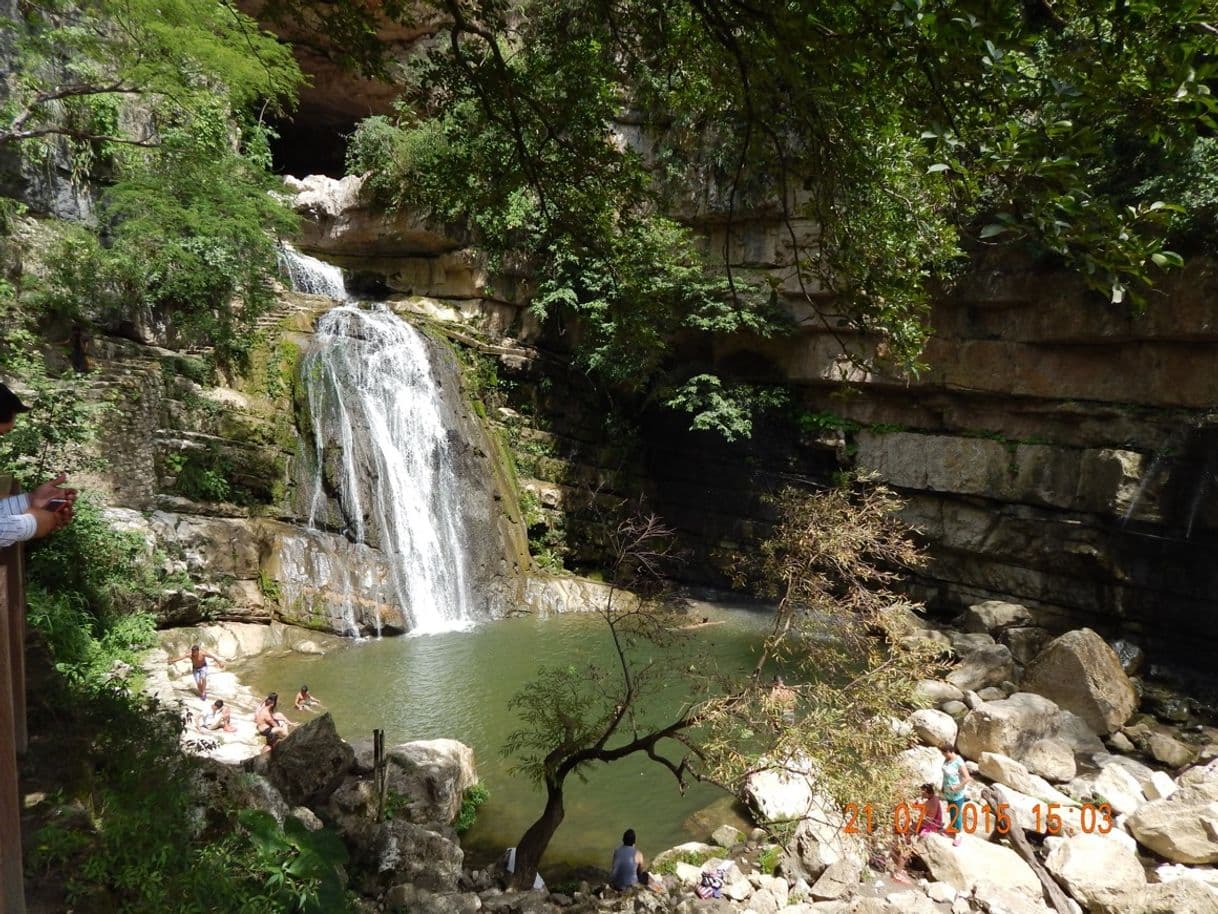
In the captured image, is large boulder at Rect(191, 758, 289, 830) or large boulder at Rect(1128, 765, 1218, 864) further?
large boulder at Rect(1128, 765, 1218, 864)

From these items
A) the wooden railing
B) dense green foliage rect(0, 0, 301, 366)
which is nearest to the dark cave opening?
dense green foliage rect(0, 0, 301, 366)

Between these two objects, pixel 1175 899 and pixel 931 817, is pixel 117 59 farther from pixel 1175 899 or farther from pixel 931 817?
pixel 1175 899

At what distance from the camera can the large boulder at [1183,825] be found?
19.5ft

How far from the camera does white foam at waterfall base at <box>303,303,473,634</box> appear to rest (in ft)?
39.3

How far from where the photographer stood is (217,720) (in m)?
7.02

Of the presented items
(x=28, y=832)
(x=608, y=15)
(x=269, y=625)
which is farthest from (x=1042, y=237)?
(x=269, y=625)

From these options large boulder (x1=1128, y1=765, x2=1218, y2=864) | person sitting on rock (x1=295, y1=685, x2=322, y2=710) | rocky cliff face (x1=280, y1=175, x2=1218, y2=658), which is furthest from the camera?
rocky cliff face (x1=280, y1=175, x2=1218, y2=658)

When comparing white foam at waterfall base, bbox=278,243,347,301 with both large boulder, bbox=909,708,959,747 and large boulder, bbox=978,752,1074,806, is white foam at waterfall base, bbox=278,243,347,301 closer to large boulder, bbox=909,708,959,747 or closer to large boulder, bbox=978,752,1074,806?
large boulder, bbox=909,708,959,747

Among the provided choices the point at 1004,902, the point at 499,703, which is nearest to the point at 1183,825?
the point at 1004,902

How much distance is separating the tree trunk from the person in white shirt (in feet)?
14.5

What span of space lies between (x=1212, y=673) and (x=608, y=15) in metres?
13.0

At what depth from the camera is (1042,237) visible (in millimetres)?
2113

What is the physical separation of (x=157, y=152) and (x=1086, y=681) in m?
14.9

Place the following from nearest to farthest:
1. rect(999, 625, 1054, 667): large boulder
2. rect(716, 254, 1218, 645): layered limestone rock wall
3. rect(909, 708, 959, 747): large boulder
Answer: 1. rect(909, 708, 959, 747): large boulder
2. rect(716, 254, 1218, 645): layered limestone rock wall
3. rect(999, 625, 1054, 667): large boulder
